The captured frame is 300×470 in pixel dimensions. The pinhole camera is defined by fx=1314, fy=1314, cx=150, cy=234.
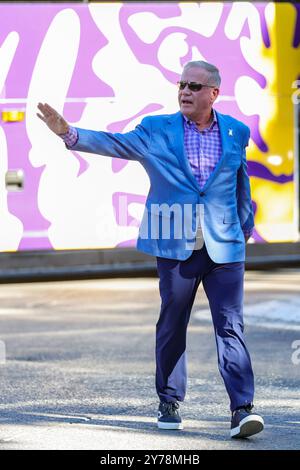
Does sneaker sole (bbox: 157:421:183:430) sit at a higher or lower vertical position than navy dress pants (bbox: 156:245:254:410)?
lower

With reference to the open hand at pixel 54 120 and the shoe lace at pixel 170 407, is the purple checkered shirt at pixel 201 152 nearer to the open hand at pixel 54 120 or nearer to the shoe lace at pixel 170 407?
the open hand at pixel 54 120

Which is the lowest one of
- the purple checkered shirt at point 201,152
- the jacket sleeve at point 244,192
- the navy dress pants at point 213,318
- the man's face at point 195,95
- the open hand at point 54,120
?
the navy dress pants at point 213,318

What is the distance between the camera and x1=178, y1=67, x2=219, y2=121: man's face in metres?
6.70

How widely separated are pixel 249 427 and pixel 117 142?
1.58 meters

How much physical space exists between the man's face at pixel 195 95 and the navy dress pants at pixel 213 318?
2.36 ft

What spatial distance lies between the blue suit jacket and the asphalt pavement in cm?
98

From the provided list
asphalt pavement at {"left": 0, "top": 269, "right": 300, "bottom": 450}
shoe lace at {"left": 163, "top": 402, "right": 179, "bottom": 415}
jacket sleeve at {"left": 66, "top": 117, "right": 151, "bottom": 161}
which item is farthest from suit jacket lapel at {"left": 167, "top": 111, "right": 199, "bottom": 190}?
asphalt pavement at {"left": 0, "top": 269, "right": 300, "bottom": 450}

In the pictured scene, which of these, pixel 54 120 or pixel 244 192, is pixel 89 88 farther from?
pixel 54 120

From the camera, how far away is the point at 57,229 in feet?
55.7

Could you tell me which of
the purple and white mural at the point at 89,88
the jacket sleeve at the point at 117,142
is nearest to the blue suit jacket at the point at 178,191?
the jacket sleeve at the point at 117,142

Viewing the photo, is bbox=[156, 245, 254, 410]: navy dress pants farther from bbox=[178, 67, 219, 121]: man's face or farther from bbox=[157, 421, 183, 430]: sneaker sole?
bbox=[178, 67, 219, 121]: man's face

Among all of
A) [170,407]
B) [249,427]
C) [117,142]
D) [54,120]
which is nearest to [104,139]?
[117,142]

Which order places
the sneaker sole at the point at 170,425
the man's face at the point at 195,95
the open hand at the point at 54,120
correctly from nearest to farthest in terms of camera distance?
1. the open hand at the point at 54,120
2. the man's face at the point at 195,95
3. the sneaker sole at the point at 170,425

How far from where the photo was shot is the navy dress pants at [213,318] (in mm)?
6730
